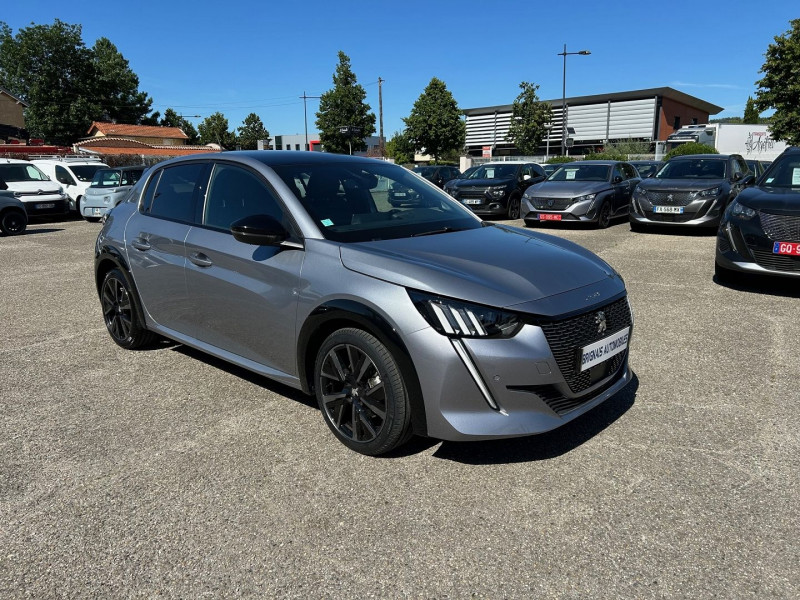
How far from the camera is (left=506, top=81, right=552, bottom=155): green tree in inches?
2320

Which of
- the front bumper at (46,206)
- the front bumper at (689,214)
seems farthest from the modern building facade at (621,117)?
the front bumper at (689,214)

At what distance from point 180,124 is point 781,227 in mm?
107161

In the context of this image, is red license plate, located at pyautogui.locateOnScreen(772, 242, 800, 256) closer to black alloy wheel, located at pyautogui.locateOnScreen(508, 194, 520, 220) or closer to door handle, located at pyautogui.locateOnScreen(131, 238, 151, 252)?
door handle, located at pyautogui.locateOnScreen(131, 238, 151, 252)

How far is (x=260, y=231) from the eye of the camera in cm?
339

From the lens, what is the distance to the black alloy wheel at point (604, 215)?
1334cm

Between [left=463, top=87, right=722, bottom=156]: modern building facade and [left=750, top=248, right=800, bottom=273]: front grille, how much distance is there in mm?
62175

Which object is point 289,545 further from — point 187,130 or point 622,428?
point 187,130

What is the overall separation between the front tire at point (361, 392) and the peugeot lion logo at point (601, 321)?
41.2 inches

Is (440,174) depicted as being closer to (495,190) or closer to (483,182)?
(483,182)

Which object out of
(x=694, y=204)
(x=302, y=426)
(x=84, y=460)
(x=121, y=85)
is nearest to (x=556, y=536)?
(x=302, y=426)

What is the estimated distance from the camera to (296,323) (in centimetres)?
340

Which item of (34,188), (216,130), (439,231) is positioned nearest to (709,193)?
(439,231)

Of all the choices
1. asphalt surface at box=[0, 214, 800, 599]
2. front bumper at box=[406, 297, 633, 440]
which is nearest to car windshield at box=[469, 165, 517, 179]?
asphalt surface at box=[0, 214, 800, 599]

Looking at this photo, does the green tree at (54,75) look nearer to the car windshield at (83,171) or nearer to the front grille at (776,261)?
the car windshield at (83,171)
